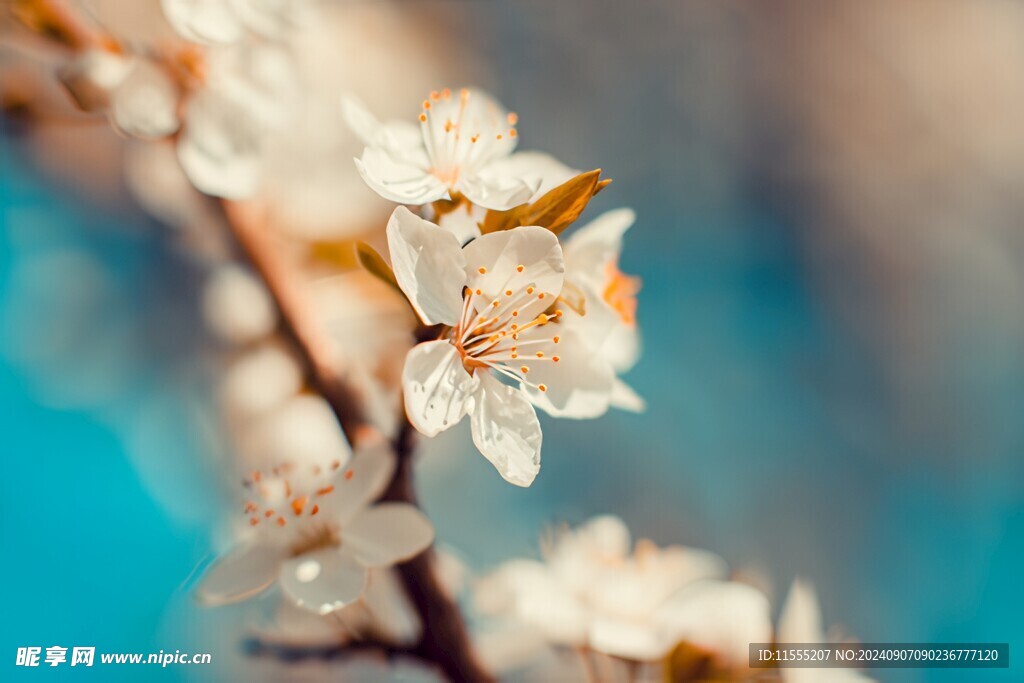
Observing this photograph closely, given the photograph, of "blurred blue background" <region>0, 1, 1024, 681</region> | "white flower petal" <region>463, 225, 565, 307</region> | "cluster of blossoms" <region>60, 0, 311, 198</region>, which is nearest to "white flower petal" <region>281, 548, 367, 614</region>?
"blurred blue background" <region>0, 1, 1024, 681</region>

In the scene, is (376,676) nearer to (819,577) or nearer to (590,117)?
(819,577)

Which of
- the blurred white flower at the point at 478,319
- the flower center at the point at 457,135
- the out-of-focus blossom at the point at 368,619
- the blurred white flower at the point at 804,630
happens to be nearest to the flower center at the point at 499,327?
the blurred white flower at the point at 478,319

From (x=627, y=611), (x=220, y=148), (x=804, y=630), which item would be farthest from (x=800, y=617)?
(x=220, y=148)

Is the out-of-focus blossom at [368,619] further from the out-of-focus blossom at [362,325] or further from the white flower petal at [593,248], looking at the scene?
the white flower petal at [593,248]

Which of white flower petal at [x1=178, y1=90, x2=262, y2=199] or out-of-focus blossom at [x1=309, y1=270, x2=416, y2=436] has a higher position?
white flower petal at [x1=178, y1=90, x2=262, y2=199]

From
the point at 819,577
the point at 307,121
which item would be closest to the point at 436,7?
the point at 307,121

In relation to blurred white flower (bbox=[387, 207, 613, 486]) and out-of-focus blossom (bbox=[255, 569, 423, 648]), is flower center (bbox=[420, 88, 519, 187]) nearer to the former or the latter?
blurred white flower (bbox=[387, 207, 613, 486])
